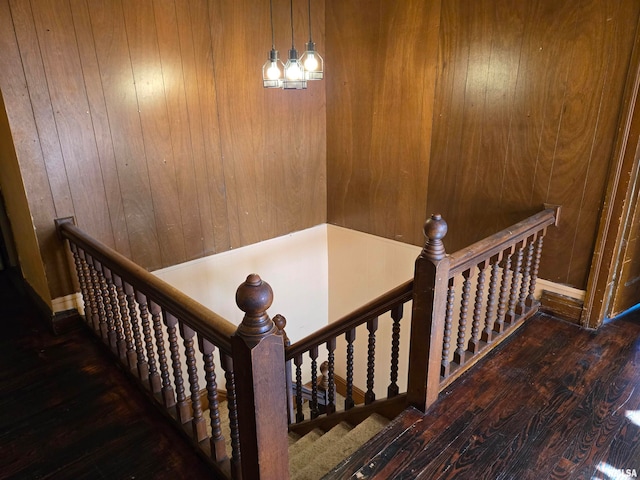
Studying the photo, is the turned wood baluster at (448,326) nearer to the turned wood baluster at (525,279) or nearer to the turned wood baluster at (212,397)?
the turned wood baluster at (525,279)

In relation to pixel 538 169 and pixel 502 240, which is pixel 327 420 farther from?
pixel 538 169

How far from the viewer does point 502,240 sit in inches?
86.0

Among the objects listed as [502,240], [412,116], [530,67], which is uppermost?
[530,67]

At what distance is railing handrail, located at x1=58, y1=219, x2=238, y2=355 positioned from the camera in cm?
141

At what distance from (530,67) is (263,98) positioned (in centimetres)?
193

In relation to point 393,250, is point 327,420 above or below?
below

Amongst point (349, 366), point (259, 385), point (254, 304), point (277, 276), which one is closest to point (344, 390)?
point (277, 276)

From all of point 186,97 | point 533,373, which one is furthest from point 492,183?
point 186,97

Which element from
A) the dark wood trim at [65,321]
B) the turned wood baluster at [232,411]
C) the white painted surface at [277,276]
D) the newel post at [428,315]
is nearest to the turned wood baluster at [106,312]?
the dark wood trim at [65,321]

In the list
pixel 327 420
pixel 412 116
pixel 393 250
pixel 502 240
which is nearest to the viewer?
pixel 502 240

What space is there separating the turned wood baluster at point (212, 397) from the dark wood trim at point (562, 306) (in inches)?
89.3

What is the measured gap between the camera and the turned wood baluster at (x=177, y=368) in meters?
1.76

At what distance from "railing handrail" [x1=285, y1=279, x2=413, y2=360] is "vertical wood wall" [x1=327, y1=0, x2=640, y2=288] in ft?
4.57

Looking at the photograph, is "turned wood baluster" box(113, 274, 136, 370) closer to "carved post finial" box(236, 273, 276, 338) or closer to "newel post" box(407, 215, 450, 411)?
"carved post finial" box(236, 273, 276, 338)
